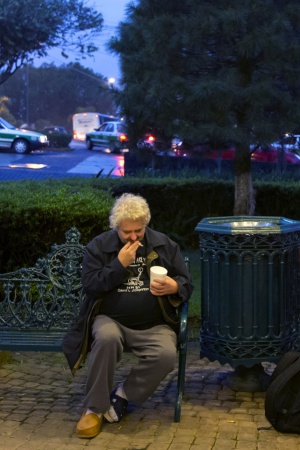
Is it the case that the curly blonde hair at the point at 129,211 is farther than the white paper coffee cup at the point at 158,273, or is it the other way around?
the curly blonde hair at the point at 129,211

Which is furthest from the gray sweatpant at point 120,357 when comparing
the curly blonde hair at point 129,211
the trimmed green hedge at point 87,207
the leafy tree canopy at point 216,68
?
the leafy tree canopy at point 216,68

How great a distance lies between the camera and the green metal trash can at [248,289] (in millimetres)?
5141

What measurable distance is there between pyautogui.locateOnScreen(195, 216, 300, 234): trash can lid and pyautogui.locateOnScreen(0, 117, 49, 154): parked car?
96.3 ft

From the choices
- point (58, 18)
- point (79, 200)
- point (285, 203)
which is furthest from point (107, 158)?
point (79, 200)

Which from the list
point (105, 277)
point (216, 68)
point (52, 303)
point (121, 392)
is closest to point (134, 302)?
point (105, 277)

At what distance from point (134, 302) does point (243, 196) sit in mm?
6745

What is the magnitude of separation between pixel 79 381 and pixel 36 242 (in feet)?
5.82

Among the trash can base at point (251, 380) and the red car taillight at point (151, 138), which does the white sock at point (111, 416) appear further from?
the red car taillight at point (151, 138)

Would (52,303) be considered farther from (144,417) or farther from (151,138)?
(151,138)

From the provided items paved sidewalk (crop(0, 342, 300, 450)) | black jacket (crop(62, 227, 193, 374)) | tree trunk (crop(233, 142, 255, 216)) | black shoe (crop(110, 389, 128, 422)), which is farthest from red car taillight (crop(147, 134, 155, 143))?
black shoe (crop(110, 389, 128, 422))

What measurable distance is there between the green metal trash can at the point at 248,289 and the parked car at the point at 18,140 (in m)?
29.8

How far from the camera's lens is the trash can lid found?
511 centimetres

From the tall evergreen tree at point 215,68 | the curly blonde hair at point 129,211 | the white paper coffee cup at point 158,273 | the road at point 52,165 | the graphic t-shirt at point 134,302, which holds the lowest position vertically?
the road at point 52,165

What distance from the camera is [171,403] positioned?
5363 mm
